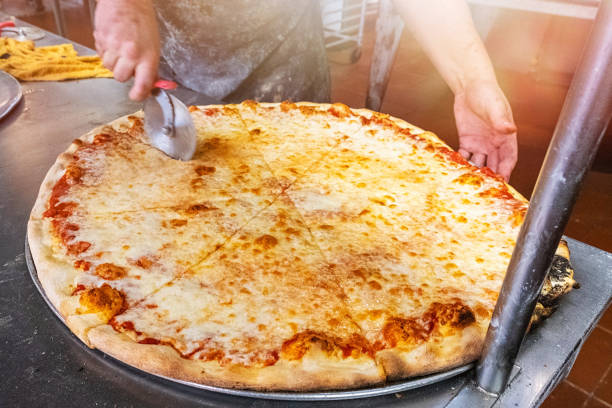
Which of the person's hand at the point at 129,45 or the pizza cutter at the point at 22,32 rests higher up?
the person's hand at the point at 129,45

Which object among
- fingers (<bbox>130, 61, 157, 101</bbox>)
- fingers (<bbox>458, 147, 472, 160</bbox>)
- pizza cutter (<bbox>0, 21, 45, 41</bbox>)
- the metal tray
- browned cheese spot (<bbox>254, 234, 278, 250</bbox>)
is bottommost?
pizza cutter (<bbox>0, 21, 45, 41</bbox>)

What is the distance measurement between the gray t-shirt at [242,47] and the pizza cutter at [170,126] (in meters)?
0.92

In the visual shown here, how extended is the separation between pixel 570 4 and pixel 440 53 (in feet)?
6.64

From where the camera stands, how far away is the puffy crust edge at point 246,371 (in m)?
1.10

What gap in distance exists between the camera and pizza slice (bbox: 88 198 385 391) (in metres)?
1.12

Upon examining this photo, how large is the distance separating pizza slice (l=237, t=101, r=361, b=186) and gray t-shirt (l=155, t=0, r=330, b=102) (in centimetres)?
50

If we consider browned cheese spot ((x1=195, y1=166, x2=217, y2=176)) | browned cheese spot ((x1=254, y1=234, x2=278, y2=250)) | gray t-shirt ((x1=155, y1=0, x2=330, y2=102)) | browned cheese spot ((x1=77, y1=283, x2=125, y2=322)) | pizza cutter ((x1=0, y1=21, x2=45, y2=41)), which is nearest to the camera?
browned cheese spot ((x1=77, y1=283, x2=125, y2=322))

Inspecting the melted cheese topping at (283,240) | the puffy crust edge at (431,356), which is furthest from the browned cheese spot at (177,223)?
the puffy crust edge at (431,356)

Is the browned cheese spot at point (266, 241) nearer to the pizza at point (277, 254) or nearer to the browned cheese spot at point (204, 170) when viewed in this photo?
the pizza at point (277, 254)

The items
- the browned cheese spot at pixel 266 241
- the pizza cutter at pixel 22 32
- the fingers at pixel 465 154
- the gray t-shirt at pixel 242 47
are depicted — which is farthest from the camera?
the pizza cutter at pixel 22 32

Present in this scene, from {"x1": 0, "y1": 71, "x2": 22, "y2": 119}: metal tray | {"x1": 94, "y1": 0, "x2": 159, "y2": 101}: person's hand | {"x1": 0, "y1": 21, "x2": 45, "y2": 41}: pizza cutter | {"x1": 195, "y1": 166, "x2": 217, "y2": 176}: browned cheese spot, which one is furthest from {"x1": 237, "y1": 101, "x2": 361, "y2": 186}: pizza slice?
{"x1": 0, "y1": 21, "x2": 45, "y2": 41}: pizza cutter

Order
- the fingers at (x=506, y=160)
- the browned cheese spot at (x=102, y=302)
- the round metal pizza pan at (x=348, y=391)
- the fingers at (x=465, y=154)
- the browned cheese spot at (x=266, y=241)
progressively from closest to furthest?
the round metal pizza pan at (x=348, y=391), the browned cheese spot at (x=102, y=302), the browned cheese spot at (x=266, y=241), the fingers at (x=506, y=160), the fingers at (x=465, y=154)

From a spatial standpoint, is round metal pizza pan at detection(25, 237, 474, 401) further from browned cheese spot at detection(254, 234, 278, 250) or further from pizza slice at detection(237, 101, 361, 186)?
pizza slice at detection(237, 101, 361, 186)

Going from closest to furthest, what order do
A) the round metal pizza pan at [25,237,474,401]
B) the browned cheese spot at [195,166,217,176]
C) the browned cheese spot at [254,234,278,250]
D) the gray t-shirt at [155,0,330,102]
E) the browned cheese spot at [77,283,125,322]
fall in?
1. the round metal pizza pan at [25,237,474,401]
2. the browned cheese spot at [77,283,125,322]
3. the browned cheese spot at [254,234,278,250]
4. the browned cheese spot at [195,166,217,176]
5. the gray t-shirt at [155,0,330,102]
